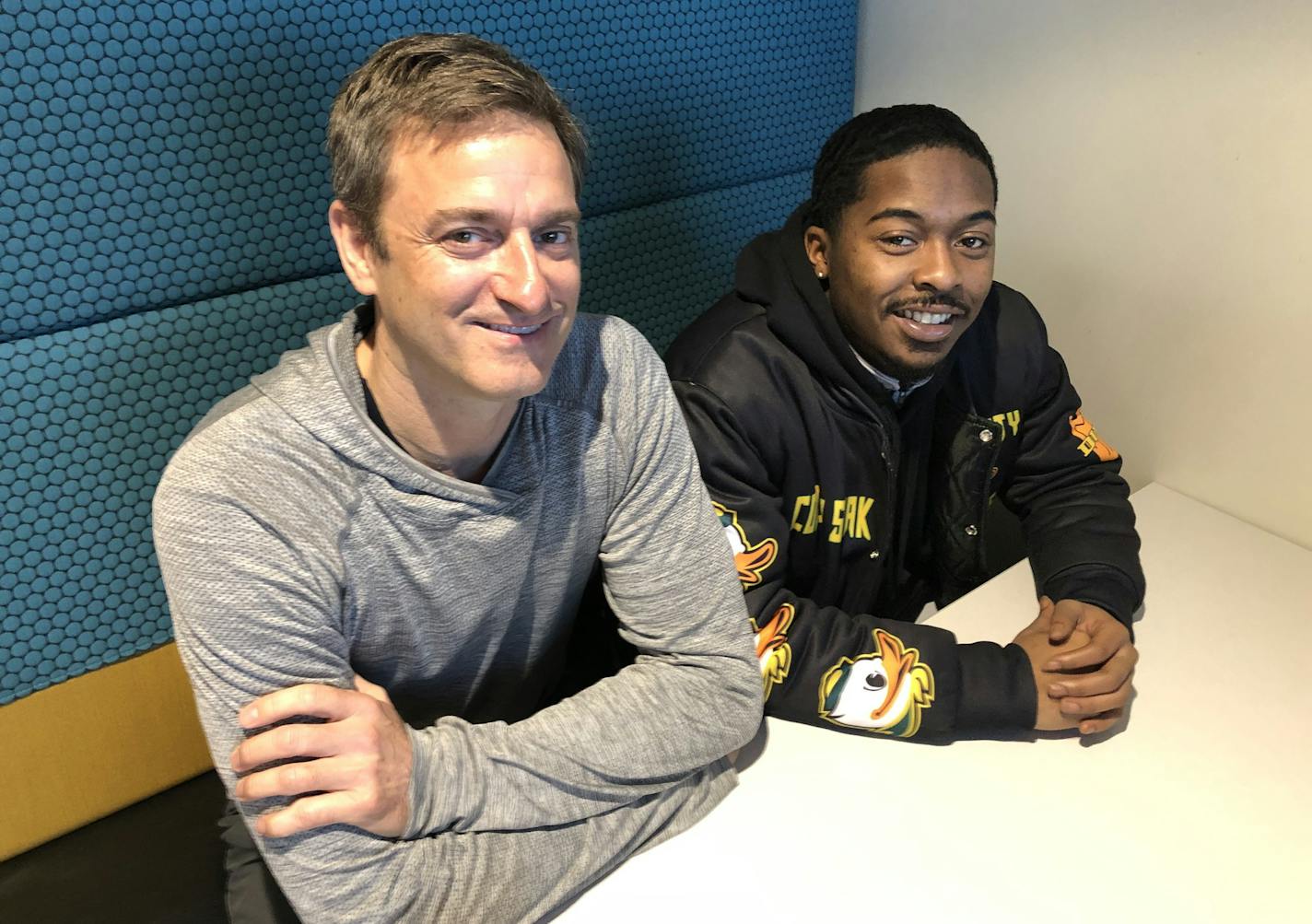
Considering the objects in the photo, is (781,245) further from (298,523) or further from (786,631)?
(298,523)

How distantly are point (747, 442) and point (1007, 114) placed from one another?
2.78 feet

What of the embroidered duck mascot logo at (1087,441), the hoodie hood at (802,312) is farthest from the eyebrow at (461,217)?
the embroidered duck mascot logo at (1087,441)

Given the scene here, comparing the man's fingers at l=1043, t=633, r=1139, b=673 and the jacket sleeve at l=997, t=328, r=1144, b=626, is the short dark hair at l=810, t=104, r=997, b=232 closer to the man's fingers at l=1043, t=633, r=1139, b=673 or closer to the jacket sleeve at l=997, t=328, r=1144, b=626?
the jacket sleeve at l=997, t=328, r=1144, b=626

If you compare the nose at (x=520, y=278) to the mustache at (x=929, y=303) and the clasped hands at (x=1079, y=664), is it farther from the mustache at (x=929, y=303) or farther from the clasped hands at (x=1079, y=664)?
the clasped hands at (x=1079, y=664)

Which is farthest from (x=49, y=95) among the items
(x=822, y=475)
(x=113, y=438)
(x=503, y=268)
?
(x=822, y=475)

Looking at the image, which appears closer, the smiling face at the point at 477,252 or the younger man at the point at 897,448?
the smiling face at the point at 477,252

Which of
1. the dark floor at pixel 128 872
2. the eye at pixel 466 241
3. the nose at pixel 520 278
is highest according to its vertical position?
the eye at pixel 466 241

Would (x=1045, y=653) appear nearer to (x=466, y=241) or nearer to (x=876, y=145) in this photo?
(x=876, y=145)

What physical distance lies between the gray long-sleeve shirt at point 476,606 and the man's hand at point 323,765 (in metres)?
0.02

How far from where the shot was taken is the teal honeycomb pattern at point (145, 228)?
1.08 metres

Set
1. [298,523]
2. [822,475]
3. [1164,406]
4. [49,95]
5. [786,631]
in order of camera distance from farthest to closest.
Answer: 1. [1164,406]
2. [822,475]
3. [786,631]
4. [49,95]
5. [298,523]

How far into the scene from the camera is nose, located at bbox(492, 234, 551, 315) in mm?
900

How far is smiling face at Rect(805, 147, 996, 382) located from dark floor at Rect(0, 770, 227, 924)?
3.75 feet

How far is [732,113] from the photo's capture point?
66.3 inches
